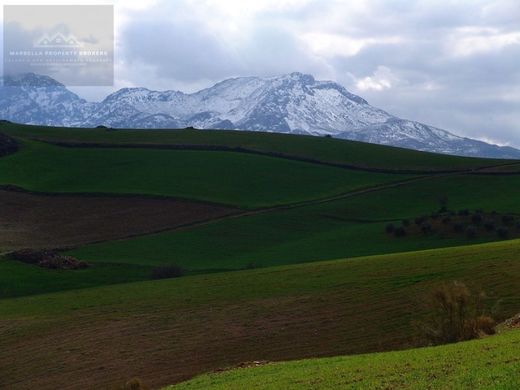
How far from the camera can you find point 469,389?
2228 centimetres

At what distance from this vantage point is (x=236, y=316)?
48.9 m

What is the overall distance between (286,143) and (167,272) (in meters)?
85.1

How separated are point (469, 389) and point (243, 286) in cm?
3585

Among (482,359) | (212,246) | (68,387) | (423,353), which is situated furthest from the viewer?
(212,246)

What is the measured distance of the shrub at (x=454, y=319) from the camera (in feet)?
115

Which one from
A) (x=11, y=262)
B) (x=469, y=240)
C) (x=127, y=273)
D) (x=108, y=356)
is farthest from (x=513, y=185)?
(x=108, y=356)

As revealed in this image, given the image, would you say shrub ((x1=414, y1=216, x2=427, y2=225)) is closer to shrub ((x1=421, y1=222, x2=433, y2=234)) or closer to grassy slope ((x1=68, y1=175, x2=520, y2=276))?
shrub ((x1=421, y1=222, x2=433, y2=234))

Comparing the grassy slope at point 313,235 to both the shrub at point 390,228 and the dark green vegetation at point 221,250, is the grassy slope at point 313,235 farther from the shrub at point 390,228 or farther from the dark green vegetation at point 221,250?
the shrub at point 390,228

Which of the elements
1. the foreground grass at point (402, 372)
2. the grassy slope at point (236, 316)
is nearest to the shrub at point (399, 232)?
the grassy slope at point (236, 316)

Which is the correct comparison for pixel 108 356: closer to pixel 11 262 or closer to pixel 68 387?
pixel 68 387

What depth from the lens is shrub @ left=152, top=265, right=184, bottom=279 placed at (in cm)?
6981

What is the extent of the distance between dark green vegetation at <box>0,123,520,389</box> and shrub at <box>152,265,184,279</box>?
119mm

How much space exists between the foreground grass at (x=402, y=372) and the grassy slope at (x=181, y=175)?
239 feet

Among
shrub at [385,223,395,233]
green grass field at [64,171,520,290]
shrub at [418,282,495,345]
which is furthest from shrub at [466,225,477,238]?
shrub at [418,282,495,345]
